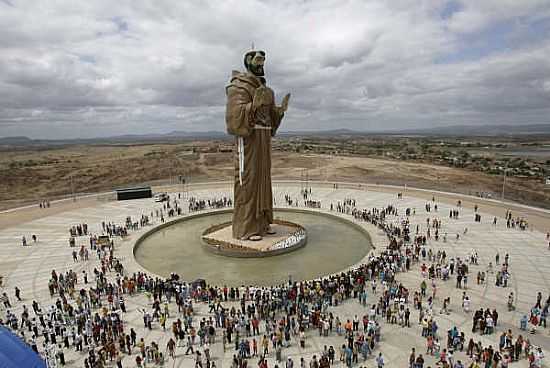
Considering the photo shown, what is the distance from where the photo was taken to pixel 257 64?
25.7 metres

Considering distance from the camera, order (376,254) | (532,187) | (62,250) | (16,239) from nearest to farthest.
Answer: (376,254) < (62,250) < (16,239) < (532,187)

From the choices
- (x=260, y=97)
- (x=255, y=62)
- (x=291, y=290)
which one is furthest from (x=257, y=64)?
(x=291, y=290)

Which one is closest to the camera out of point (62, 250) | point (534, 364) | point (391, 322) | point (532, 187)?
point (534, 364)

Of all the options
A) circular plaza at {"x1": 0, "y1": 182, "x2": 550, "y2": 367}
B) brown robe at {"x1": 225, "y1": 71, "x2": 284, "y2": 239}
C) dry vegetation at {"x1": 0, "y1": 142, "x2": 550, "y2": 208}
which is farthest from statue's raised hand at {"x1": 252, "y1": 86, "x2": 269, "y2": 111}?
dry vegetation at {"x1": 0, "y1": 142, "x2": 550, "y2": 208}

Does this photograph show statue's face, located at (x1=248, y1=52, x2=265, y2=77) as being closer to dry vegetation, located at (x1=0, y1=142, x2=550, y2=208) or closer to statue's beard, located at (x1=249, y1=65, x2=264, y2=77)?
statue's beard, located at (x1=249, y1=65, x2=264, y2=77)

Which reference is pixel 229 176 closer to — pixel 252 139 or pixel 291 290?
pixel 252 139

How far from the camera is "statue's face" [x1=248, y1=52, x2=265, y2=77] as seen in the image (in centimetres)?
2558

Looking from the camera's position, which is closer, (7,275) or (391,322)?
(391,322)

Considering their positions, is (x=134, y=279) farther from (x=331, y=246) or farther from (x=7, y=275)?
(x=331, y=246)

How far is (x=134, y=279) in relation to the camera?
21312 millimetres

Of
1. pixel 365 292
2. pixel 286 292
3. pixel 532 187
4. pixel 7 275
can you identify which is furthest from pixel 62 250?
pixel 532 187

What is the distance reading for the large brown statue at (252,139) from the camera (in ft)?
81.9

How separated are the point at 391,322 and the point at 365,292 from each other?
102 inches

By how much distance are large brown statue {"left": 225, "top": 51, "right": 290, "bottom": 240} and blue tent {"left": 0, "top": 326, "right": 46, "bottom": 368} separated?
17.7 metres
